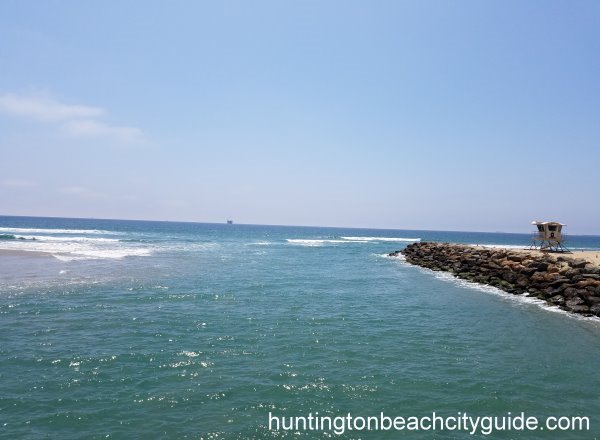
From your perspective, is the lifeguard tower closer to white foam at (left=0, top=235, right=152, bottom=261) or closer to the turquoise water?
the turquoise water

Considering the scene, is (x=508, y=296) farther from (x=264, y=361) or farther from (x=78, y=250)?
(x=78, y=250)

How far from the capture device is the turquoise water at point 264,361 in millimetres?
6711

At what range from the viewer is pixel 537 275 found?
21.0 metres

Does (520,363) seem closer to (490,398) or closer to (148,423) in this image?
(490,398)

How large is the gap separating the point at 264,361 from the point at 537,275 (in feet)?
59.3

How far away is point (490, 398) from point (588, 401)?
6.57 feet

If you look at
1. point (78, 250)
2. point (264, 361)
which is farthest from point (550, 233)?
point (78, 250)

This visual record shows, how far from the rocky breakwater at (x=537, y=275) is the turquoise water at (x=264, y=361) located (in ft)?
4.70

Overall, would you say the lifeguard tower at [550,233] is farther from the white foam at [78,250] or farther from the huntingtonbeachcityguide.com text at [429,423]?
the white foam at [78,250]

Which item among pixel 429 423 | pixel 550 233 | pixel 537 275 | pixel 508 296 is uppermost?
pixel 550 233

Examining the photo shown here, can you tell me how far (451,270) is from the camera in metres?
30.2

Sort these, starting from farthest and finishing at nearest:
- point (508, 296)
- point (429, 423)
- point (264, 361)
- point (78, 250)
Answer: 1. point (78, 250)
2. point (508, 296)
3. point (264, 361)
4. point (429, 423)

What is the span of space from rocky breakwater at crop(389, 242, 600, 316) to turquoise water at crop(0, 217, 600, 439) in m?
1.43

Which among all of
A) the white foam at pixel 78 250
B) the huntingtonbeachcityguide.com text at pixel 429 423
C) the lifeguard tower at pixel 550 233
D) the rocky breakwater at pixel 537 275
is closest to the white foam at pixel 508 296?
the rocky breakwater at pixel 537 275
